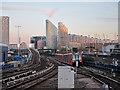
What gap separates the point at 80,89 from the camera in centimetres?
1304

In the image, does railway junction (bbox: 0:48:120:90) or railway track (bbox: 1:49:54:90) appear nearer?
railway junction (bbox: 0:48:120:90)

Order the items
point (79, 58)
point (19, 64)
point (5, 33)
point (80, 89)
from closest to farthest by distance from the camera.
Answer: point (80, 89)
point (79, 58)
point (19, 64)
point (5, 33)

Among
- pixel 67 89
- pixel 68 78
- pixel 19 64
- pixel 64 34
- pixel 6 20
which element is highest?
pixel 6 20

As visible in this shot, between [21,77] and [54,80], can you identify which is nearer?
[54,80]

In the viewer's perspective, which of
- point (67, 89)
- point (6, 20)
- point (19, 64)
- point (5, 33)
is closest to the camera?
point (67, 89)

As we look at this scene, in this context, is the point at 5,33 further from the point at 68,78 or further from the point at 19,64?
the point at 68,78

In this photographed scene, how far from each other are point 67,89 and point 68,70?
1196 millimetres

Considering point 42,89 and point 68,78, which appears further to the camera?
point 42,89

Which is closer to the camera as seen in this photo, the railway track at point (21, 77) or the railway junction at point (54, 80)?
the railway junction at point (54, 80)

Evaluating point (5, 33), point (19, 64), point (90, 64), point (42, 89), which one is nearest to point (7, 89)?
point (42, 89)

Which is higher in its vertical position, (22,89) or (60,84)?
(60,84)

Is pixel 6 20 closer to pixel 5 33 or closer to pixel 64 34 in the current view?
pixel 5 33

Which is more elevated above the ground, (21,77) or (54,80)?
(54,80)

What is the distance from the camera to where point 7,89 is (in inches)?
525
